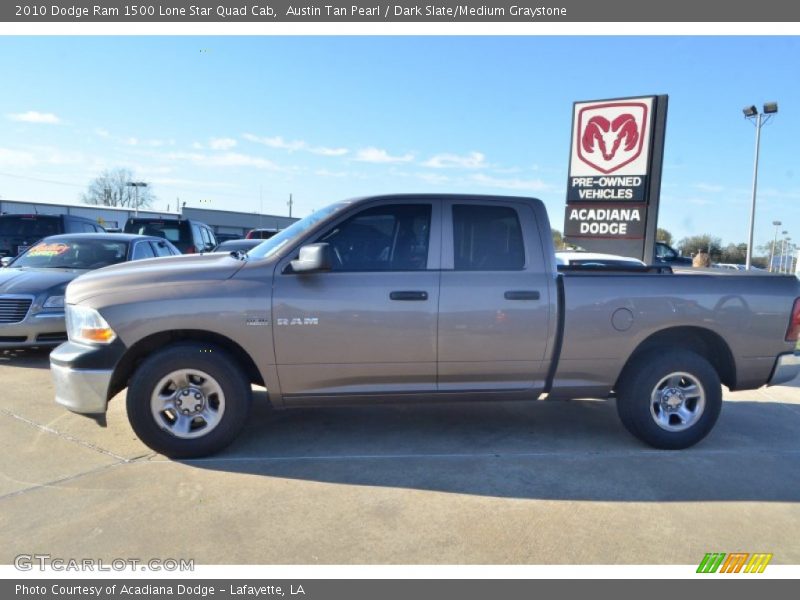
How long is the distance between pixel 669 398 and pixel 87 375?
4450 millimetres

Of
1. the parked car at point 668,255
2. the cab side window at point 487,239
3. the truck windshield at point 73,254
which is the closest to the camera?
the cab side window at point 487,239

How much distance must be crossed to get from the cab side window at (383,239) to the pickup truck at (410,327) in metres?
0.02

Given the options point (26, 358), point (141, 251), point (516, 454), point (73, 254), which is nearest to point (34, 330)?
→ point (26, 358)

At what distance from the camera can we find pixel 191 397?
4.11m

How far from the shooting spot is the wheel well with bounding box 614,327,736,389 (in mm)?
4574

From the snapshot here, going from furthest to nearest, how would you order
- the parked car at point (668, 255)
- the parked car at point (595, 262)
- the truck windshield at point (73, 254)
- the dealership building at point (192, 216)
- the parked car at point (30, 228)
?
the dealership building at point (192, 216) < the parked car at point (668, 255) < the parked car at point (30, 228) < the truck windshield at point (73, 254) < the parked car at point (595, 262)

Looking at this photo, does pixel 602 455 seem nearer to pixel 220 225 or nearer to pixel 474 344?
pixel 474 344

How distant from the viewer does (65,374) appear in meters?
4.00

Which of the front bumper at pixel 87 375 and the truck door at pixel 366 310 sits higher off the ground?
the truck door at pixel 366 310

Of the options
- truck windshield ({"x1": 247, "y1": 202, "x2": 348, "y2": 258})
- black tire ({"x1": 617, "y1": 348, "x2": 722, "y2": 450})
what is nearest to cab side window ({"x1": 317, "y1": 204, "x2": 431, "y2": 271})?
truck windshield ({"x1": 247, "y1": 202, "x2": 348, "y2": 258})

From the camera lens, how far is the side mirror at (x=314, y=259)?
3.93 m

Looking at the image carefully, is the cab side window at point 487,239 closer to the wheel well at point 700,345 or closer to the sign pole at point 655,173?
the wheel well at point 700,345

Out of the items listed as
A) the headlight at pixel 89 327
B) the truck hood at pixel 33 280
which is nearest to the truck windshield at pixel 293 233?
the headlight at pixel 89 327
